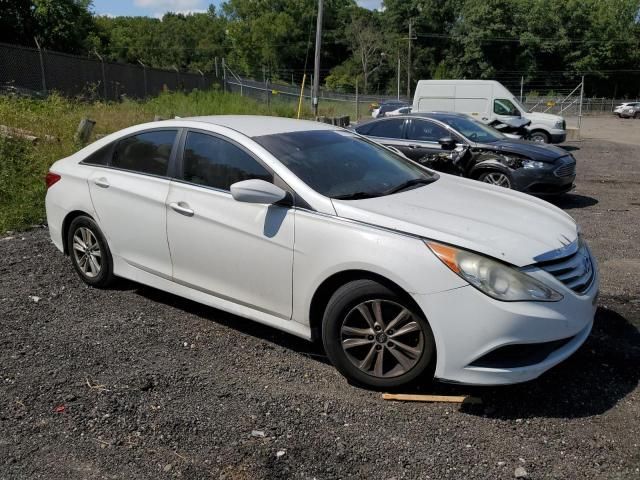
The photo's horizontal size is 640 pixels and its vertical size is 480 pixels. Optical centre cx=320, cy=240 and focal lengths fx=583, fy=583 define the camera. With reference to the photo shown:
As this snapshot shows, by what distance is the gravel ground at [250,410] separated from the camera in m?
2.77

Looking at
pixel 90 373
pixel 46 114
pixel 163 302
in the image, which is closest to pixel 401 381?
pixel 90 373

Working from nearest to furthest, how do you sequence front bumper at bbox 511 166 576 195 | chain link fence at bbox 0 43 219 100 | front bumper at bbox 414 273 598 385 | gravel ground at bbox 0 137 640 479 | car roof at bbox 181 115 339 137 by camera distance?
gravel ground at bbox 0 137 640 479
front bumper at bbox 414 273 598 385
car roof at bbox 181 115 339 137
front bumper at bbox 511 166 576 195
chain link fence at bbox 0 43 219 100

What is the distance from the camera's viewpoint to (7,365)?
377 cm

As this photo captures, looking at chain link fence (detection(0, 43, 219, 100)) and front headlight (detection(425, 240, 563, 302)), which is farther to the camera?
chain link fence (detection(0, 43, 219, 100))

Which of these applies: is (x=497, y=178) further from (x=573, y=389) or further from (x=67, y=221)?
(x=67, y=221)

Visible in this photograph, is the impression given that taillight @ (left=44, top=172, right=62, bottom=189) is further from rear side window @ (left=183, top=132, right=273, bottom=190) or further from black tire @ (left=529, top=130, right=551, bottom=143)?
black tire @ (left=529, top=130, right=551, bottom=143)

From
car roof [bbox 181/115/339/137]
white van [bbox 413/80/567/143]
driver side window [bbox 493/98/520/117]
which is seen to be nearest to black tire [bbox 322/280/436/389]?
car roof [bbox 181/115/339/137]

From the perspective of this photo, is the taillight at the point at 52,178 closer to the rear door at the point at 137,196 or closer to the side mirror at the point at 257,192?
the rear door at the point at 137,196

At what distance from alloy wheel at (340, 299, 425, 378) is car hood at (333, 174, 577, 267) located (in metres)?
0.46

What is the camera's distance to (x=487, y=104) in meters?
18.8

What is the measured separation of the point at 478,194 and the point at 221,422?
230cm

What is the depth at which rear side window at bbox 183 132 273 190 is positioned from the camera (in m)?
3.88

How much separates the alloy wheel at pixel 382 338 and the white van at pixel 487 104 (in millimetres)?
16349

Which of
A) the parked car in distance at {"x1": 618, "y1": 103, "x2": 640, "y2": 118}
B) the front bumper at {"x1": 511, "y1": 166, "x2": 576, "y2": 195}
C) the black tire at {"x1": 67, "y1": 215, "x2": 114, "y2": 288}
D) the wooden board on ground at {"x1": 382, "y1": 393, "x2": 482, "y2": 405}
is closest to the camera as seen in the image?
the wooden board on ground at {"x1": 382, "y1": 393, "x2": 482, "y2": 405}
